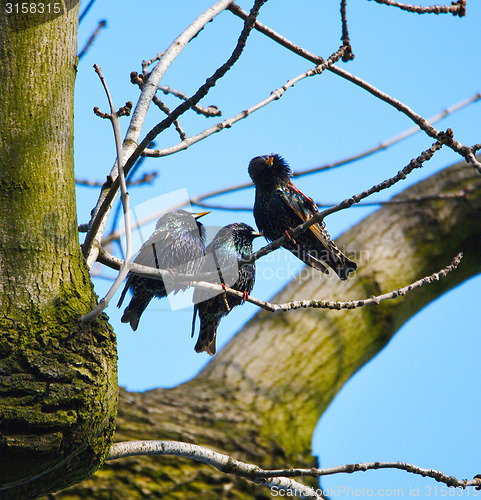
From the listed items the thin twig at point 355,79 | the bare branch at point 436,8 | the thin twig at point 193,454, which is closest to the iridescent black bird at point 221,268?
the thin twig at point 355,79

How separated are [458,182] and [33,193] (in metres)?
3.41

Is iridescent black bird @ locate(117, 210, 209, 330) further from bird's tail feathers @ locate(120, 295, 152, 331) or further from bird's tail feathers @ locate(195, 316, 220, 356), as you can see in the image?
bird's tail feathers @ locate(195, 316, 220, 356)

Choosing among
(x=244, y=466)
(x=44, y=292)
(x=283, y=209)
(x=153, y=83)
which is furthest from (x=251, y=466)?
(x=283, y=209)

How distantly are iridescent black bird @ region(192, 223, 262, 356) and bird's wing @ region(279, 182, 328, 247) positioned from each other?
399 millimetres

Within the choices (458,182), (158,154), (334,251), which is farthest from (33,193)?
(458,182)

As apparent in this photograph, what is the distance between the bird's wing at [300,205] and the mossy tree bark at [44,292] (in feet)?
8.46

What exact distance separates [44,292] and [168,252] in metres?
2.18

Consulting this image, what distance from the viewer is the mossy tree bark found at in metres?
1.67

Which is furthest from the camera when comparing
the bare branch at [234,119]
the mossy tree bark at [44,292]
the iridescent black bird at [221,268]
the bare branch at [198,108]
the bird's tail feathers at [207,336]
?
the bird's tail feathers at [207,336]

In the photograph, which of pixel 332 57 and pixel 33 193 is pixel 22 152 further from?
pixel 332 57

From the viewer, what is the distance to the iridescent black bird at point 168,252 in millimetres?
3789

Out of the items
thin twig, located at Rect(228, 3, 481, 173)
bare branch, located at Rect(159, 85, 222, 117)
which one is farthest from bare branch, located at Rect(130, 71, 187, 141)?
thin twig, located at Rect(228, 3, 481, 173)

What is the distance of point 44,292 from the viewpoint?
183 centimetres

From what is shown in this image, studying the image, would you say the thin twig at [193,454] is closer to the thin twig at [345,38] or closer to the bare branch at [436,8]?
the thin twig at [345,38]
